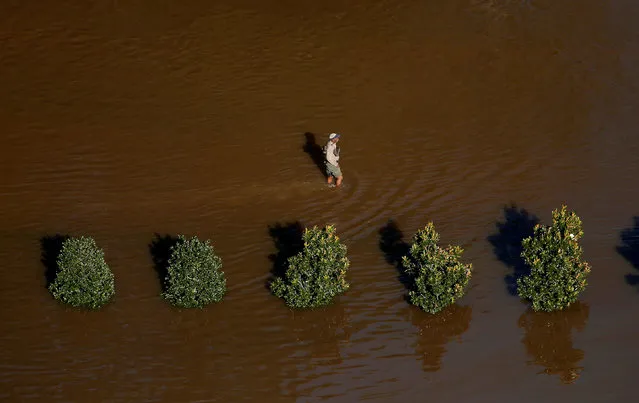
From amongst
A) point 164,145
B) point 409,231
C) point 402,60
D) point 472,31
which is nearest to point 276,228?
point 409,231

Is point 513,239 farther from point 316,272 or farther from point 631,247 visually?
point 316,272

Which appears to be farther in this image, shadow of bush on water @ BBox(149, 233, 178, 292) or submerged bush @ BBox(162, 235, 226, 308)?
shadow of bush on water @ BBox(149, 233, 178, 292)

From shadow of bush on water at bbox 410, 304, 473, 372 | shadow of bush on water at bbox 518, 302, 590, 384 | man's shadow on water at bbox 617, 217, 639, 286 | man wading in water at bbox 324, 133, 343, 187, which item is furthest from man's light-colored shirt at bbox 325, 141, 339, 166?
man's shadow on water at bbox 617, 217, 639, 286

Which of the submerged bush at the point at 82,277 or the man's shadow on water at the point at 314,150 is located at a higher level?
the man's shadow on water at the point at 314,150

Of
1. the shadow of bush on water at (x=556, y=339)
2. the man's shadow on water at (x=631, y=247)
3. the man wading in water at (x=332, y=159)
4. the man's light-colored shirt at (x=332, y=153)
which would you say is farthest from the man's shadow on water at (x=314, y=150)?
the man's shadow on water at (x=631, y=247)

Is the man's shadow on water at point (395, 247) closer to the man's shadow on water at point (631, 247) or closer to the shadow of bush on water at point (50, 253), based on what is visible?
the man's shadow on water at point (631, 247)

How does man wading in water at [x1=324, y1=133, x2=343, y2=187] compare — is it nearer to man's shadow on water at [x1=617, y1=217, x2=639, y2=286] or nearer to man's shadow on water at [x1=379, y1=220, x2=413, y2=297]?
man's shadow on water at [x1=379, y1=220, x2=413, y2=297]

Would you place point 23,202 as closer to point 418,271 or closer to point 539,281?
point 418,271
